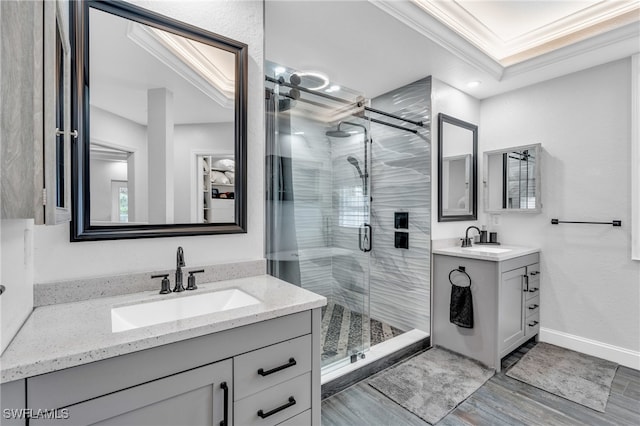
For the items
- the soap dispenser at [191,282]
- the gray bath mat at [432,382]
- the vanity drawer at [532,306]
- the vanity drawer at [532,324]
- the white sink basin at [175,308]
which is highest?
the soap dispenser at [191,282]

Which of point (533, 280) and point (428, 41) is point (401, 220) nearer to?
point (533, 280)

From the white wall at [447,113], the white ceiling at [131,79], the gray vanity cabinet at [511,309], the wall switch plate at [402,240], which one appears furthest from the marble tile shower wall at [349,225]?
the white ceiling at [131,79]

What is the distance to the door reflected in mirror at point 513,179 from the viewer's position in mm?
2838

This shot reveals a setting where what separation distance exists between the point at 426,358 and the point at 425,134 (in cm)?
200

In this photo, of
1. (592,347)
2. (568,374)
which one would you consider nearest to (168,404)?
(568,374)

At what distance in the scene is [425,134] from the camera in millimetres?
2809

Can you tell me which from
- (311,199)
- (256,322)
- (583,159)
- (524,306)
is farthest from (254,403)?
(583,159)

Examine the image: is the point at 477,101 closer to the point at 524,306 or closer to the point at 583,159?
the point at 583,159

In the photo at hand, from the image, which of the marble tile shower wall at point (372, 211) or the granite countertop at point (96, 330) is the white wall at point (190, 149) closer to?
the granite countertop at point (96, 330)

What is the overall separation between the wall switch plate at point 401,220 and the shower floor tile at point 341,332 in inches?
39.0

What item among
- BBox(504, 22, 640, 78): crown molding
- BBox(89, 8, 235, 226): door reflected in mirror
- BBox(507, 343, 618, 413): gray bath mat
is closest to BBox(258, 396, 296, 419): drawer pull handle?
BBox(89, 8, 235, 226): door reflected in mirror

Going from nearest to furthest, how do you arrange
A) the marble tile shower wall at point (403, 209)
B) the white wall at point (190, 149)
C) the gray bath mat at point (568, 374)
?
the white wall at point (190, 149) → the gray bath mat at point (568, 374) → the marble tile shower wall at point (403, 209)

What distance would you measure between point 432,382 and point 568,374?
1071 millimetres

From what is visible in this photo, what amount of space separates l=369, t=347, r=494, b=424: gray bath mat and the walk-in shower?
0.27 metres
